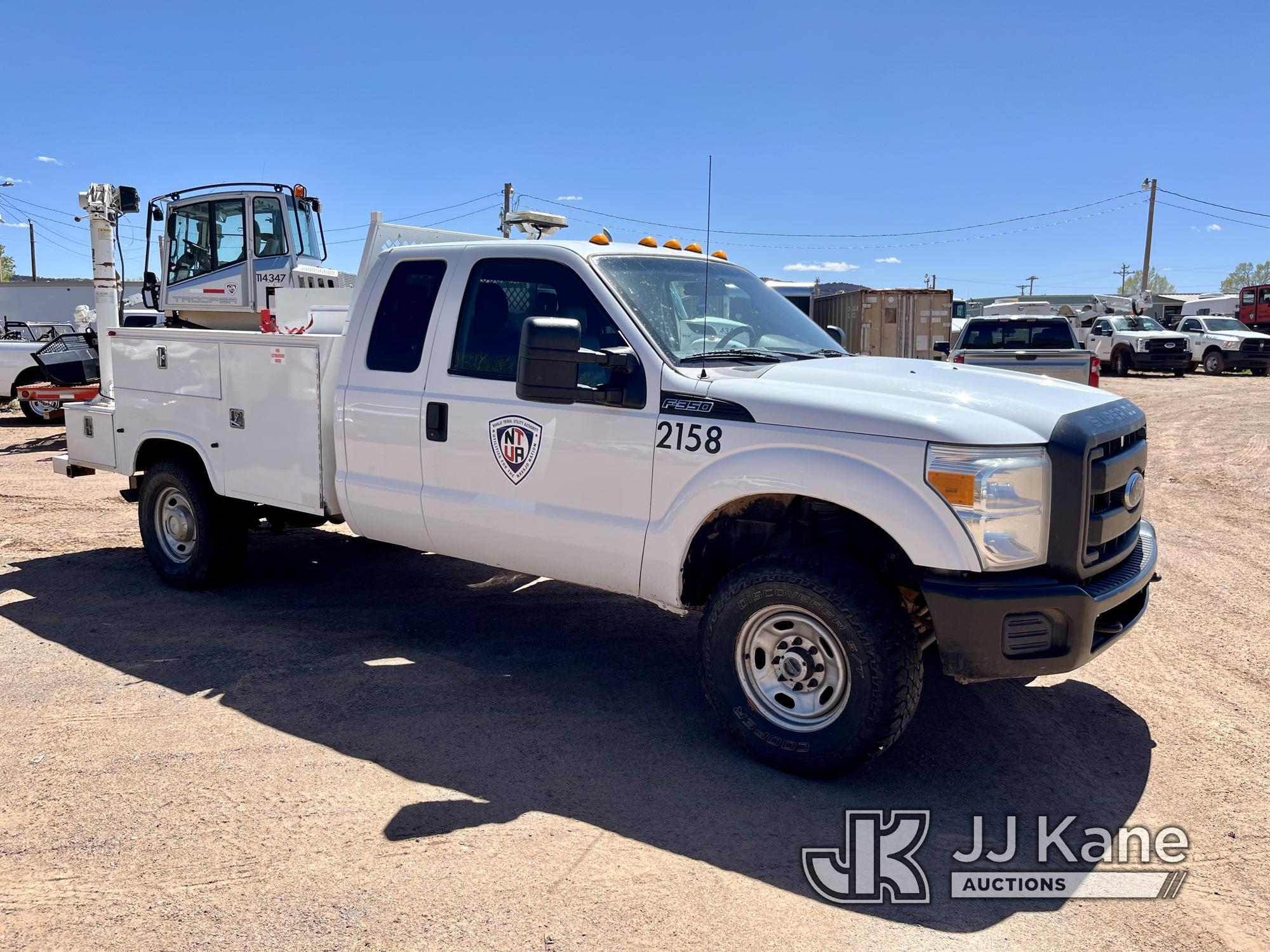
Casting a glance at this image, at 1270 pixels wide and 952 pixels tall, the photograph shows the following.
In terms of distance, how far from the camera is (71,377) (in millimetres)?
14180

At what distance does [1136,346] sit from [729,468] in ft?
90.2

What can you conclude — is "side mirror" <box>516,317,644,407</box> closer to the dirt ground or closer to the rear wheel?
the dirt ground

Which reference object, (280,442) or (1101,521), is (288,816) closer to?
(280,442)

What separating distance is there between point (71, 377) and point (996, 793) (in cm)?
1414

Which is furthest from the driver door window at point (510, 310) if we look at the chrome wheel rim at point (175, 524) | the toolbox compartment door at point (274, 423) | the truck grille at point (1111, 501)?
the chrome wheel rim at point (175, 524)

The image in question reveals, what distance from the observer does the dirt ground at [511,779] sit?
3.05 m

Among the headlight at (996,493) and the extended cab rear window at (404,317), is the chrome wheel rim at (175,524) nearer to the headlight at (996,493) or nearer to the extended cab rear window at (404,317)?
the extended cab rear window at (404,317)

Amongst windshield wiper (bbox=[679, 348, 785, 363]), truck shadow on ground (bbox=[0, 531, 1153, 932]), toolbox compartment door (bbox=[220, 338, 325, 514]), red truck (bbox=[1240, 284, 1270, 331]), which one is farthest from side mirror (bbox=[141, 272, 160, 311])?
red truck (bbox=[1240, 284, 1270, 331])

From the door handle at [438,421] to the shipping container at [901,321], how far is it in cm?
1789

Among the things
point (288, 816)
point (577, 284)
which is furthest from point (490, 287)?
point (288, 816)

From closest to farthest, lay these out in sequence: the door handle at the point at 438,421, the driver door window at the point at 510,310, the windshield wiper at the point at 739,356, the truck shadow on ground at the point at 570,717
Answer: the truck shadow on ground at the point at 570,717 → the windshield wiper at the point at 739,356 → the driver door window at the point at 510,310 → the door handle at the point at 438,421

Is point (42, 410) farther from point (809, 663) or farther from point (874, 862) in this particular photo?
point (874, 862)

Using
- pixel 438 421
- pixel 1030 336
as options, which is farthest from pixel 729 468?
pixel 1030 336

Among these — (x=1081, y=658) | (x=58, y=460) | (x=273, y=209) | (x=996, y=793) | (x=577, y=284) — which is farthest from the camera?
(x=273, y=209)
